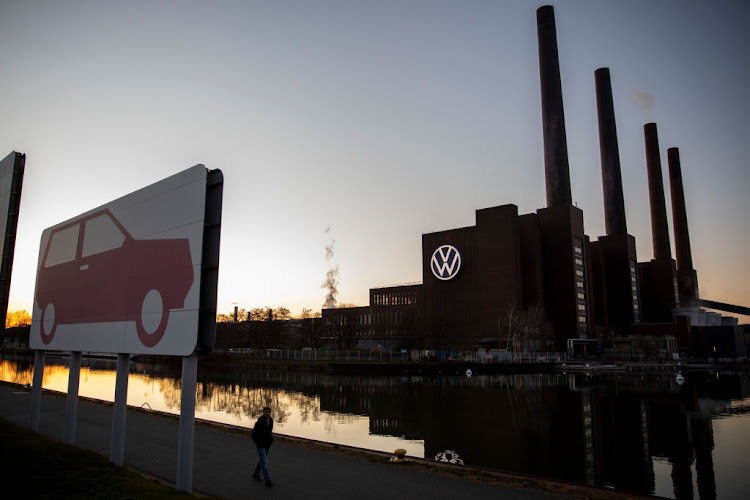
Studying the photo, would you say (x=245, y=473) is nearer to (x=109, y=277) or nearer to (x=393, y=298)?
(x=109, y=277)

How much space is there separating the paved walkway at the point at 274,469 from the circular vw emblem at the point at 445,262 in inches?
3991

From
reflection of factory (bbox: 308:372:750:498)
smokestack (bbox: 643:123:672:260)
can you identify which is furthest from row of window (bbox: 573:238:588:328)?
reflection of factory (bbox: 308:372:750:498)

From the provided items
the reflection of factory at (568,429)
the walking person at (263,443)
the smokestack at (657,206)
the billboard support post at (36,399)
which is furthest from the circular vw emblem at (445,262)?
the walking person at (263,443)

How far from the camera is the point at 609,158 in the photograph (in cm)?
14062

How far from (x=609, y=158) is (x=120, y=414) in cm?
14929

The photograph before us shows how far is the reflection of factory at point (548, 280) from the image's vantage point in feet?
358

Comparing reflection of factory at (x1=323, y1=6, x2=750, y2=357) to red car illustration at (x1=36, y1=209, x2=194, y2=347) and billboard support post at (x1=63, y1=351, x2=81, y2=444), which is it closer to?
red car illustration at (x1=36, y1=209, x2=194, y2=347)

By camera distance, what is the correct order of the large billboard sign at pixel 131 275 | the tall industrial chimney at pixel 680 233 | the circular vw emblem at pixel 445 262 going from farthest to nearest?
the tall industrial chimney at pixel 680 233 < the circular vw emblem at pixel 445 262 < the large billboard sign at pixel 131 275

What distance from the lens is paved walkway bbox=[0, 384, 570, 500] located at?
11109 millimetres

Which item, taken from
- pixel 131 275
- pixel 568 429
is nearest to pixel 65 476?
pixel 131 275

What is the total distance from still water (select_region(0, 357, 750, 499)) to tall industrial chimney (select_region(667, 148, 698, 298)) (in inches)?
5005

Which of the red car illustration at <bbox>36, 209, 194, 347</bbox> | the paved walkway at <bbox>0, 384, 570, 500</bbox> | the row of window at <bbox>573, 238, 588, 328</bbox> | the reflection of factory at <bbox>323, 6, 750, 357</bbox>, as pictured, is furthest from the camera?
the row of window at <bbox>573, 238, 588, 328</bbox>

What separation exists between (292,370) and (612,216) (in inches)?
4033

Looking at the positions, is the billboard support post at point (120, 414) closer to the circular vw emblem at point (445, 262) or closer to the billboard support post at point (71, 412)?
the billboard support post at point (71, 412)
